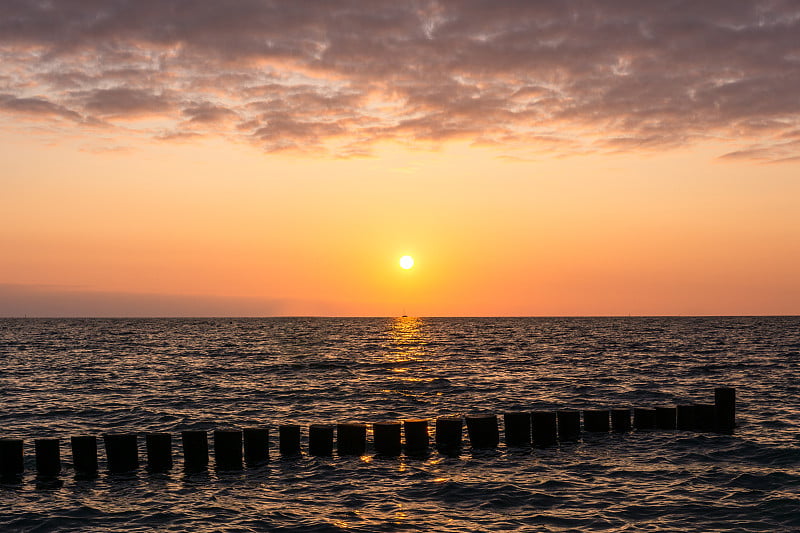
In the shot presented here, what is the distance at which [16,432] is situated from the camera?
26.7 metres

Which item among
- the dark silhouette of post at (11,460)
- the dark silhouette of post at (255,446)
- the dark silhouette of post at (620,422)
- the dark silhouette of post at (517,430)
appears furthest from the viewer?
the dark silhouette of post at (620,422)

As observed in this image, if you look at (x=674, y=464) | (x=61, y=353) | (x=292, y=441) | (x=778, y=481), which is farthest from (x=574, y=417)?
(x=61, y=353)

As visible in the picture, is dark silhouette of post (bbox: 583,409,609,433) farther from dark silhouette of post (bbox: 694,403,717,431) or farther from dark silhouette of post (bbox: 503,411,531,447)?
dark silhouette of post (bbox: 694,403,717,431)

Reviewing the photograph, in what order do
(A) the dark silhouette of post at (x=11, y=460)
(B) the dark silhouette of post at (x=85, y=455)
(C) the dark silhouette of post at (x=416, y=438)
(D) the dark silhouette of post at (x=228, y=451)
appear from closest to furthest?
1. (A) the dark silhouette of post at (x=11, y=460)
2. (B) the dark silhouette of post at (x=85, y=455)
3. (D) the dark silhouette of post at (x=228, y=451)
4. (C) the dark silhouette of post at (x=416, y=438)

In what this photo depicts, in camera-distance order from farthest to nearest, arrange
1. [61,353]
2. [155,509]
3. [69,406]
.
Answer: [61,353] → [69,406] → [155,509]

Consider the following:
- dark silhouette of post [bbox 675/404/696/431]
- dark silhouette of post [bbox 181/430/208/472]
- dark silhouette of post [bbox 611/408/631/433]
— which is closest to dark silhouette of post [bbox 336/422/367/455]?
dark silhouette of post [bbox 181/430/208/472]

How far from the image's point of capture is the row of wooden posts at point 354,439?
1919cm

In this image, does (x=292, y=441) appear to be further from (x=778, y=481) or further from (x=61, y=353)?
(x=61, y=353)

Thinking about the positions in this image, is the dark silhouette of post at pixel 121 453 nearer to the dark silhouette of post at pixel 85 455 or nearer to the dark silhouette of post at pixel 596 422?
the dark silhouette of post at pixel 85 455

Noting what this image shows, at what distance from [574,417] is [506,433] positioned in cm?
220

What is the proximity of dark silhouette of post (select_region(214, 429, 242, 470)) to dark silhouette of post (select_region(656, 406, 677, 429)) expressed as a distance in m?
13.0

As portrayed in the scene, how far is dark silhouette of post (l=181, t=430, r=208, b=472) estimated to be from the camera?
19578mm

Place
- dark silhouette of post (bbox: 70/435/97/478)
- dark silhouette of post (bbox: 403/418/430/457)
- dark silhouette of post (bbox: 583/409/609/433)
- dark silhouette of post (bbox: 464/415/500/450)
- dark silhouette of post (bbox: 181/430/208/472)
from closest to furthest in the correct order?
dark silhouette of post (bbox: 70/435/97/478)
dark silhouette of post (bbox: 181/430/208/472)
dark silhouette of post (bbox: 403/418/430/457)
dark silhouette of post (bbox: 464/415/500/450)
dark silhouette of post (bbox: 583/409/609/433)

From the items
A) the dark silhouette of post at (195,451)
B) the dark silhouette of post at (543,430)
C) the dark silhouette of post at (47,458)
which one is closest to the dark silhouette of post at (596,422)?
the dark silhouette of post at (543,430)
